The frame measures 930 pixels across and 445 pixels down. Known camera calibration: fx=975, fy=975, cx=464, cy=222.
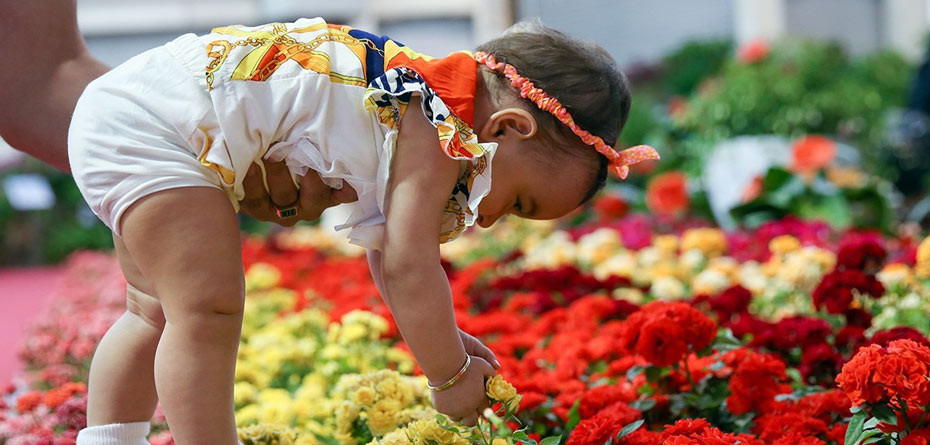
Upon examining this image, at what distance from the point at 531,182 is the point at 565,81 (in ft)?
0.55

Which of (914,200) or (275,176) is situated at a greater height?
(275,176)

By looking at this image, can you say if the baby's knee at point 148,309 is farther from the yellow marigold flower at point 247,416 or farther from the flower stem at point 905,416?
the flower stem at point 905,416

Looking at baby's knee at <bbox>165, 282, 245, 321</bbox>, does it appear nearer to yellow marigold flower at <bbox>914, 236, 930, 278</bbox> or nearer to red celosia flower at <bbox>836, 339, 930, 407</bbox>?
red celosia flower at <bbox>836, 339, 930, 407</bbox>

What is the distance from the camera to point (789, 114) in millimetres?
7094

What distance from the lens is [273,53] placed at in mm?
1476

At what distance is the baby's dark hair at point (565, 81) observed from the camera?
1.51 m

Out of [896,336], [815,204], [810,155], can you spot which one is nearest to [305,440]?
[896,336]

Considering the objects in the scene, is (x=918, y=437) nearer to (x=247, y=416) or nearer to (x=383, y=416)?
(x=383, y=416)

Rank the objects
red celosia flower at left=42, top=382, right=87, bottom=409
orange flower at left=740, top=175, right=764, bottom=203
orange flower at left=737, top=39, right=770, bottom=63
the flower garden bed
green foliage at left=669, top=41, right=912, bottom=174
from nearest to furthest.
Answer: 1. the flower garden bed
2. red celosia flower at left=42, top=382, right=87, bottom=409
3. orange flower at left=740, top=175, right=764, bottom=203
4. green foliage at left=669, top=41, right=912, bottom=174
5. orange flower at left=737, top=39, right=770, bottom=63

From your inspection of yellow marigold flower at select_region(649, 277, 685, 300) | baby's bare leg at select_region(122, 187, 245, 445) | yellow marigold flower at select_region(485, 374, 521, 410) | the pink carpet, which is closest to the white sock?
baby's bare leg at select_region(122, 187, 245, 445)

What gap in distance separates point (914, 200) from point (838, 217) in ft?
7.05

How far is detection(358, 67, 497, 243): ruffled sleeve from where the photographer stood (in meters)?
1.42

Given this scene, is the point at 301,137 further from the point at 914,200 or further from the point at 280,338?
the point at 914,200

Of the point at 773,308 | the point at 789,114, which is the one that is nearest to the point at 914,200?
the point at 789,114
